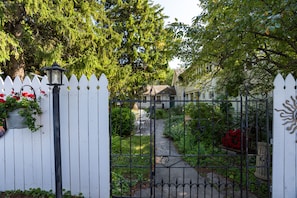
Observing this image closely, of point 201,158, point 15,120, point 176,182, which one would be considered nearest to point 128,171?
point 176,182

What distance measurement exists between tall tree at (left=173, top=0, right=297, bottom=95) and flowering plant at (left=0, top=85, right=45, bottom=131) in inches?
126

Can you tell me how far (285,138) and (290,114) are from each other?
0.37 meters

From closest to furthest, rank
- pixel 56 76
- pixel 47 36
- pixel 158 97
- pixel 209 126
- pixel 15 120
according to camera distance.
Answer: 1. pixel 56 76
2. pixel 15 120
3. pixel 209 126
4. pixel 47 36
5. pixel 158 97

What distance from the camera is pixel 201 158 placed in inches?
214

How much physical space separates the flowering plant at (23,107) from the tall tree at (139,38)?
32.5ft

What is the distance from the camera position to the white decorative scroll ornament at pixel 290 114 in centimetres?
294

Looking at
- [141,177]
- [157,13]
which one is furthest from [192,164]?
[157,13]

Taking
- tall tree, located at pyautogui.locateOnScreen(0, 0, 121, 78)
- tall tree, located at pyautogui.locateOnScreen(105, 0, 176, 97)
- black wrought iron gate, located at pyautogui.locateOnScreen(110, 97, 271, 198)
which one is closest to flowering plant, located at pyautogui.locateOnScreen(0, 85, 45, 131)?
black wrought iron gate, located at pyautogui.locateOnScreen(110, 97, 271, 198)

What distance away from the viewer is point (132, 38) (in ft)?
46.4

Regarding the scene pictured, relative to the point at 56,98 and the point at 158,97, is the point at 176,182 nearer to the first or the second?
the point at 56,98

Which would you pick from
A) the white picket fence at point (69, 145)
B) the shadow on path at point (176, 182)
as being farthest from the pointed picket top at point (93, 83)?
the shadow on path at point (176, 182)

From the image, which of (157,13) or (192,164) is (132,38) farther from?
(192,164)

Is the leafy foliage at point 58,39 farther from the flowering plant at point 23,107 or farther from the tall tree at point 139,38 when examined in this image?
the tall tree at point 139,38

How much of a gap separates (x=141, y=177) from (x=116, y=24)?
39.5ft
